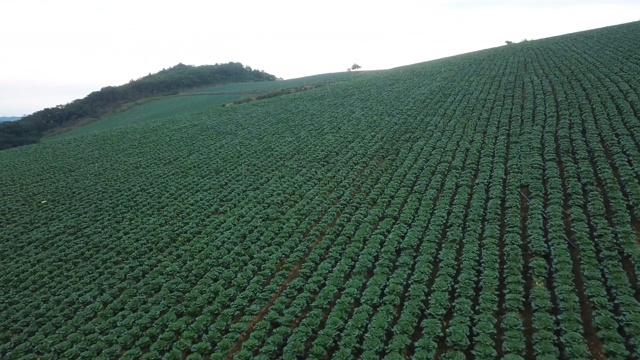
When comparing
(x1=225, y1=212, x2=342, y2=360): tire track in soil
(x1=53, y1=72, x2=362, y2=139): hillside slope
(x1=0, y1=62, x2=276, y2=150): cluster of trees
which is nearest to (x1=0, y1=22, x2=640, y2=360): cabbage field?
(x1=225, y1=212, x2=342, y2=360): tire track in soil

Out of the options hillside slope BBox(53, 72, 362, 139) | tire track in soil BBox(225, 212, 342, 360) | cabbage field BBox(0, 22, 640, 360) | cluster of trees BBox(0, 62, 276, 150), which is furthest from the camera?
hillside slope BBox(53, 72, 362, 139)

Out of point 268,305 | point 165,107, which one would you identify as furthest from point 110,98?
point 268,305

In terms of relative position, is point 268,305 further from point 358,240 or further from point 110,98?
point 110,98

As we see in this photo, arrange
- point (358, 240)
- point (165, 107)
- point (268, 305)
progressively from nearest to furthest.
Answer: point (268, 305), point (358, 240), point (165, 107)

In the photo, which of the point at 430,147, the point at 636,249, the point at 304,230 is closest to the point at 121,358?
the point at 304,230

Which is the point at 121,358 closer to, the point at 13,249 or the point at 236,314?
the point at 236,314

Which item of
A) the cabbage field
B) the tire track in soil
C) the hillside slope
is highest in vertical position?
the hillside slope

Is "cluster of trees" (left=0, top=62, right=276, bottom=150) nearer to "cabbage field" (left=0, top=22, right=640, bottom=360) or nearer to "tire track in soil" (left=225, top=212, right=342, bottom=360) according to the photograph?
"cabbage field" (left=0, top=22, right=640, bottom=360)
